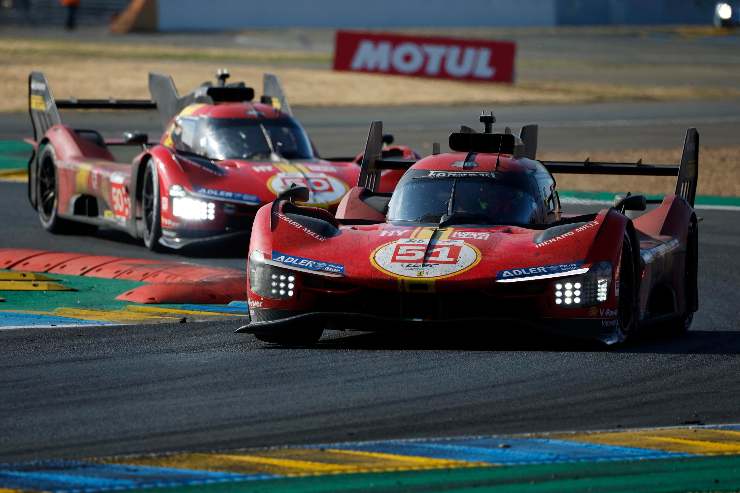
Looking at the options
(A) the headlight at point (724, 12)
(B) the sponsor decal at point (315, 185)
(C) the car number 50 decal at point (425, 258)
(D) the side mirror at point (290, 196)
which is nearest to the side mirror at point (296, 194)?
(D) the side mirror at point (290, 196)

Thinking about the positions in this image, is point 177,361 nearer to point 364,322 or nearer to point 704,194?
point 364,322

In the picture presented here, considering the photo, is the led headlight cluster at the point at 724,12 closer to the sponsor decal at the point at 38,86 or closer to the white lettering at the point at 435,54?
the white lettering at the point at 435,54

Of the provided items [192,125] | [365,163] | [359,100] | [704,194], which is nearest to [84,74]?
[359,100]

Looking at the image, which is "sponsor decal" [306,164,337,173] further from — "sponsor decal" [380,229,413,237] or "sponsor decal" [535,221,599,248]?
"sponsor decal" [535,221,599,248]

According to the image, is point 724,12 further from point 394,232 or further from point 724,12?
point 394,232

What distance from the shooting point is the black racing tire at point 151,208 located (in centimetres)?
1656

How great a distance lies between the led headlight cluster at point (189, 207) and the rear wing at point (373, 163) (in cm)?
327

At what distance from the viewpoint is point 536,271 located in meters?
10.0

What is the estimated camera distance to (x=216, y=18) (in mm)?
76562


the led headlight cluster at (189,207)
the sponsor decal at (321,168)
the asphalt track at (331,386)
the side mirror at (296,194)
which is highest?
the side mirror at (296,194)

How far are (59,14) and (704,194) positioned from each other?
61.3 metres

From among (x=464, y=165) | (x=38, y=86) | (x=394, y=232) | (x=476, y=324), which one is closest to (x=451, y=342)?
(x=476, y=324)

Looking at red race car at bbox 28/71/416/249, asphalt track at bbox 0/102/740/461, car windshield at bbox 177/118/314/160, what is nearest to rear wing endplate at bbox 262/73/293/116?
red race car at bbox 28/71/416/249

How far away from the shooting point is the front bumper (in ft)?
32.8
